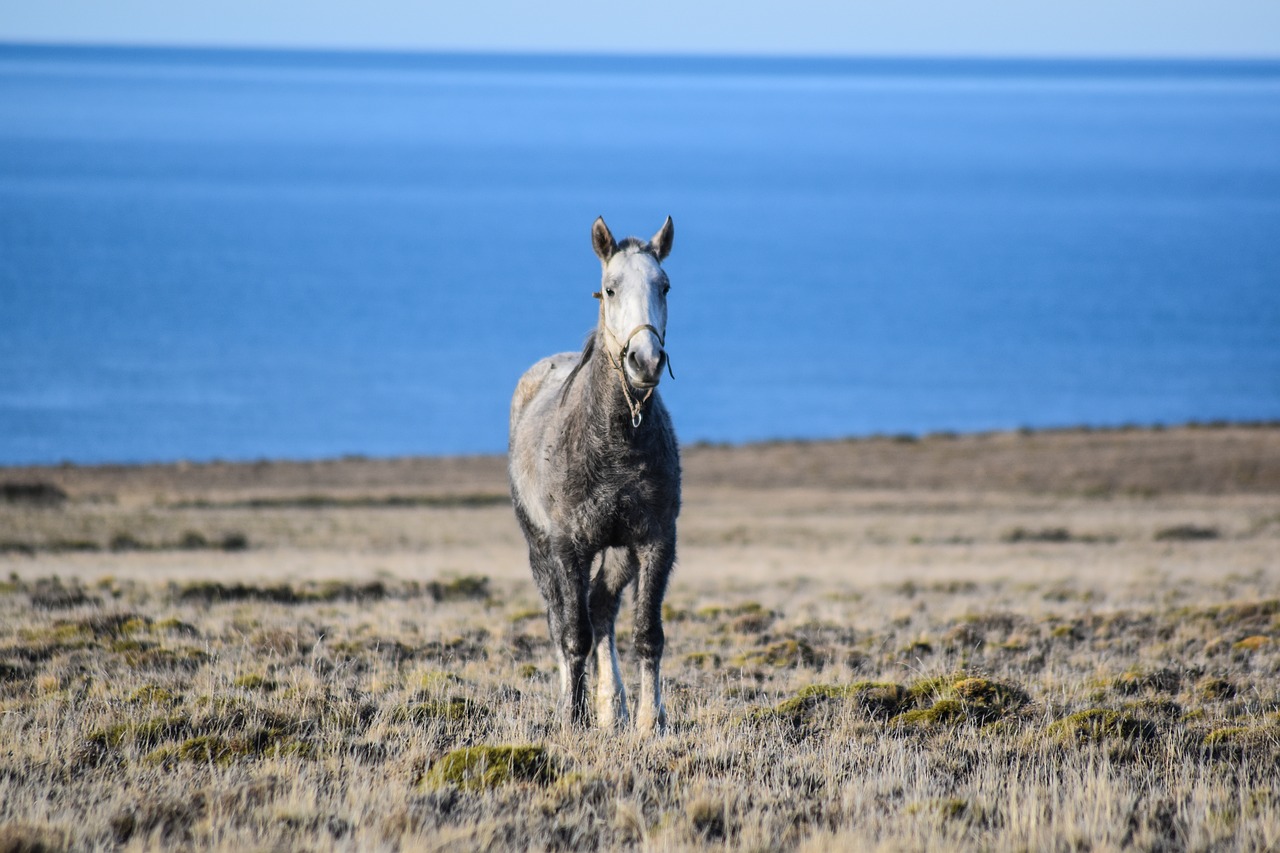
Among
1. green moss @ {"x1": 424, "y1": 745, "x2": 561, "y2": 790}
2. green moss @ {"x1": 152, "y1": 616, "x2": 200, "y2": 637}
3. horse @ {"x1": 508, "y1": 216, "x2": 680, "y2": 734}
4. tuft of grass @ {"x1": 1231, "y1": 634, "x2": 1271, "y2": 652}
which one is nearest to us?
green moss @ {"x1": 424, "y1": 745, "x2": 561, "y2": 790}

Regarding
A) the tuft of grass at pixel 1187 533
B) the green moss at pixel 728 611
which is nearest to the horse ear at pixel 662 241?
the green moss at pixel 728 611

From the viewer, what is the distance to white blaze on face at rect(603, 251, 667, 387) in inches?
257

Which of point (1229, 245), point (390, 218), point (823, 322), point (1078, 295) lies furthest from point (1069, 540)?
point (390, 218)

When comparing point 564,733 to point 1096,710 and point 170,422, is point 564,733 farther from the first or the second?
point 170,422

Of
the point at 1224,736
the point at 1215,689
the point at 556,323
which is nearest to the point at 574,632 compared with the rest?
the point at 1224,736

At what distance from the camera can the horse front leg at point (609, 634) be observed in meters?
7.72

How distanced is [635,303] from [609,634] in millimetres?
2527

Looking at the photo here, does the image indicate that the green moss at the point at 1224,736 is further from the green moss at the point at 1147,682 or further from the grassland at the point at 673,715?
the green moss at the point at 1147,682

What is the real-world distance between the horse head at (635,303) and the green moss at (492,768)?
1999 millimetres

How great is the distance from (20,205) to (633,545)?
187489 mm

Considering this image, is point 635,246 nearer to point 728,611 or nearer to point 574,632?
point 574,632

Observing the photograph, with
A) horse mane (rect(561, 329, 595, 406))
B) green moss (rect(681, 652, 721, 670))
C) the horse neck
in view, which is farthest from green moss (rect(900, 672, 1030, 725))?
horse mane (rect(561, 329, 595, 406))

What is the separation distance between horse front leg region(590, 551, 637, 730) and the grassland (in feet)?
1.28

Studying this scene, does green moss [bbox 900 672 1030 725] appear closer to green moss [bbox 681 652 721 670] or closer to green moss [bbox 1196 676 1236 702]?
green moss [bbox 1196 676 1236 702]
